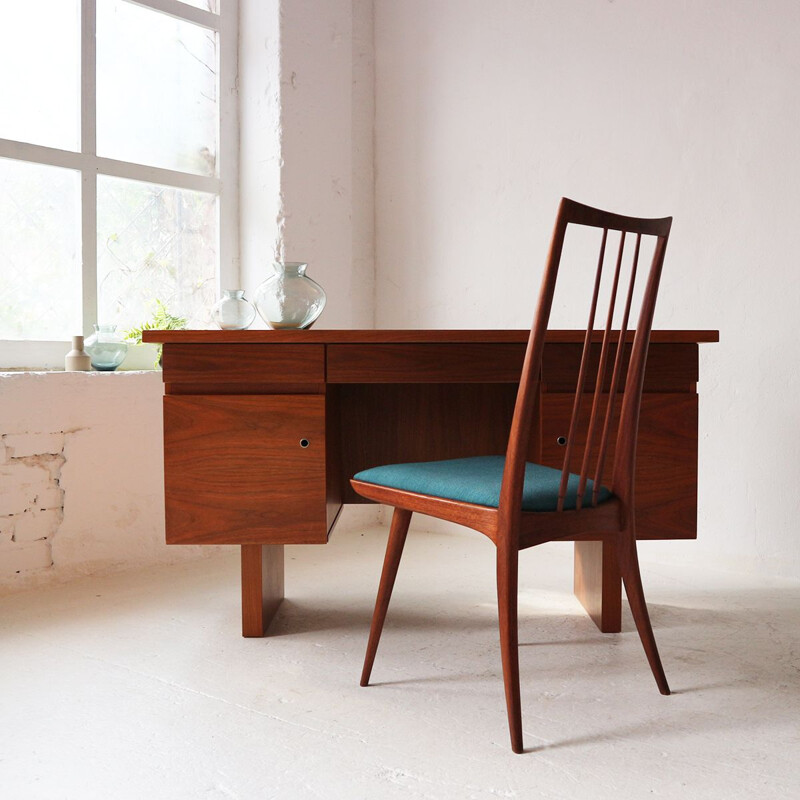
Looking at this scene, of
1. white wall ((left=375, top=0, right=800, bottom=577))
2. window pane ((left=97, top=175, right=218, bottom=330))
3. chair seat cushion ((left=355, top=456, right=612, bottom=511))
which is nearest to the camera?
chair seat cushion ((left=355, top=456, right=612, bottom=511))

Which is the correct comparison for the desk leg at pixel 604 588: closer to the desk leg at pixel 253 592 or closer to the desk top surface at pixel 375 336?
the desk top surface at pixel 375 336

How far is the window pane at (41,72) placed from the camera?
107 inches

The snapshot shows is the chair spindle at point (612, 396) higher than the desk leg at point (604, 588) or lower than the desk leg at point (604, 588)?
higher

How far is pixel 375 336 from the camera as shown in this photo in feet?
6.31

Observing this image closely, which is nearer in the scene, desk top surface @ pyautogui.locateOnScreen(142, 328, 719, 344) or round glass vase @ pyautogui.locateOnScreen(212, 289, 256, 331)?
desk top surface @ pyautogui.locateOnScreen(142, 328, 719, 344)

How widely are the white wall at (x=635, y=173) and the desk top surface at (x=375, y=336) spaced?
2.92ft

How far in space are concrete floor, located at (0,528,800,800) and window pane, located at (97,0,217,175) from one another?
5.10 ft

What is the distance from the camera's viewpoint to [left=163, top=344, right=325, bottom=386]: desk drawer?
1.94 m

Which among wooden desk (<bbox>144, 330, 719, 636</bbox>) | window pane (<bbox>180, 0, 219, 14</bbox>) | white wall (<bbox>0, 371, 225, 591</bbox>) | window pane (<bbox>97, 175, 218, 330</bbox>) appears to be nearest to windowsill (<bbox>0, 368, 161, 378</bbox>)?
white wall (<bbox>0, 371, 225, 591</bbox>)

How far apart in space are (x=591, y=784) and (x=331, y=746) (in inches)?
17.6

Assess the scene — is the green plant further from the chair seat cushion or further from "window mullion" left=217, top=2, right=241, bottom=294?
the chair seat cushion

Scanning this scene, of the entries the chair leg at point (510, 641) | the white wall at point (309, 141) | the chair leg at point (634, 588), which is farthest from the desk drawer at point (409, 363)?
the white wall at point (309, 141)

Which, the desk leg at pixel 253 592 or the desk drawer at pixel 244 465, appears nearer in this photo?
the desk drawer at pixel 244 465

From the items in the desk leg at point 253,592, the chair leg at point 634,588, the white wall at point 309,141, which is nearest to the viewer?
the chair leg at point 634,588
